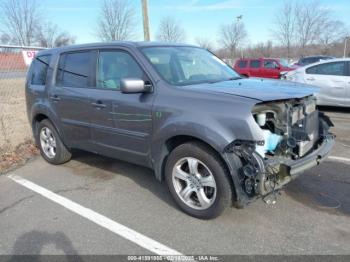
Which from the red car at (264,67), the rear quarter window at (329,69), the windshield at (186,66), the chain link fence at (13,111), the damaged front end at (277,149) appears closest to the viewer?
the damaged front end at (277,149)

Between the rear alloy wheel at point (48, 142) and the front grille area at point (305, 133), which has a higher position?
the front grille area at point (305, 133)

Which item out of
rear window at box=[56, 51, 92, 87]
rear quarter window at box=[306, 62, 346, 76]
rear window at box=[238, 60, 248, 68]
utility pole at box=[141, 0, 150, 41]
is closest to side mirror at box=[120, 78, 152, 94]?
rear window at box=[56, 51, 92, 87]

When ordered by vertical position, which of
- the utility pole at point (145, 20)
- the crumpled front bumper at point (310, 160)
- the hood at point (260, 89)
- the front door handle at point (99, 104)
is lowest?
the crumpled front bumper at point (310, 160)

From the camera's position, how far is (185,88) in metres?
3.89

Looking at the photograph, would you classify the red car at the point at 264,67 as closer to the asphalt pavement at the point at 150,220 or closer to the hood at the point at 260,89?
the asphalt pavement at the point at 150,220

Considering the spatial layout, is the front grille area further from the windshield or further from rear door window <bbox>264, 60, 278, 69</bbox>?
rear door window <bbox>264, 60, 278, 69</bbox>

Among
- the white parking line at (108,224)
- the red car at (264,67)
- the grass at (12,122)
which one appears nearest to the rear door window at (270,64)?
the red car at (264,67)

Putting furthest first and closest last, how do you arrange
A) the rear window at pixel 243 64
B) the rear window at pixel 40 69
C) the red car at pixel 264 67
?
1. the rear window at pixel 243 64
2. the red car at pixel 264 67
3. the rear window at pixel 40 69

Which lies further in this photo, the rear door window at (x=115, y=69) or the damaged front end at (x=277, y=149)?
the rear door window at (x=115, y=69)

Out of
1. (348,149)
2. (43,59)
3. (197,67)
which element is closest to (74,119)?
(43,59)

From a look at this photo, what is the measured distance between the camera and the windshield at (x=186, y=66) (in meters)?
4.22

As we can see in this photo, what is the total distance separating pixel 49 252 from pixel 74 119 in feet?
7.39

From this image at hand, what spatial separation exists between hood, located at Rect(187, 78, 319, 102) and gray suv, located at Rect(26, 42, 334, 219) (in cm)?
1

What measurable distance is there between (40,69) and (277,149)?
167 inches
